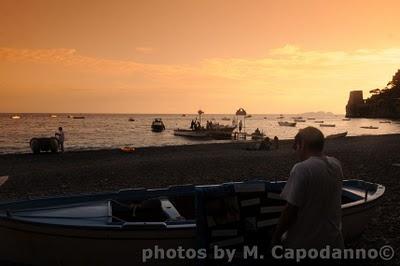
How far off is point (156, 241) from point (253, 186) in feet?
7.07

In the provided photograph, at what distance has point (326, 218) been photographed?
4094 mm

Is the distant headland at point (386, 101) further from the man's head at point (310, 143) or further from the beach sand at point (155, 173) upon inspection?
the man's head at point (310, 143)

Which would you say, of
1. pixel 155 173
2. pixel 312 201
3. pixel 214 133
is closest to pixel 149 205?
pixel 312 201

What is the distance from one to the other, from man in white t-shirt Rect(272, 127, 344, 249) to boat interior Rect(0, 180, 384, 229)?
5.84ft

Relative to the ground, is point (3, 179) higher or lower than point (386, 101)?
lower

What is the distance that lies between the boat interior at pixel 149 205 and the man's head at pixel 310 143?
1860 mm

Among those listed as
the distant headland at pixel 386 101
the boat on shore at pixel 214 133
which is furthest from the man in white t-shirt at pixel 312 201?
the distant headland at pixel 386 101

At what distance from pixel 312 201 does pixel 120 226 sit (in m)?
4.00

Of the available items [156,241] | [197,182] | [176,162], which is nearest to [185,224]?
[156,241]

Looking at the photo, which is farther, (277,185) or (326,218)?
(277,185)

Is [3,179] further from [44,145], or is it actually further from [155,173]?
[44,145]

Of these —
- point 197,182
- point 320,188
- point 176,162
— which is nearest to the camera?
point 320,188

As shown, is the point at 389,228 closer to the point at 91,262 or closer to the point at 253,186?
the point at 253,186

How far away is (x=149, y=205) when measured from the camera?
843 cm
